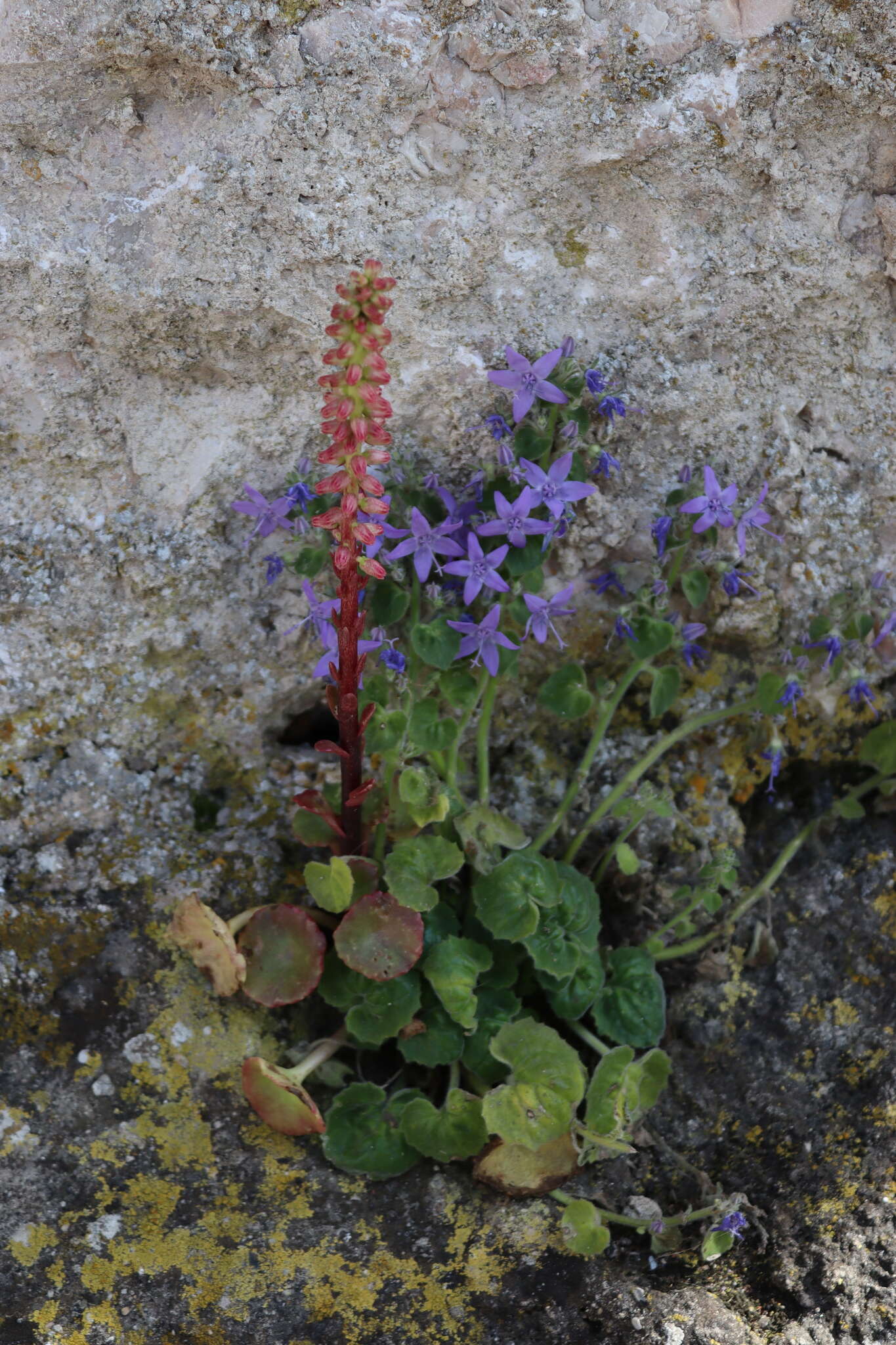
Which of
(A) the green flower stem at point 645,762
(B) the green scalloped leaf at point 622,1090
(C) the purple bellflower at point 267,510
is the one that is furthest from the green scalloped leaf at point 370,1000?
(C) the purple bellflower at point 267,510

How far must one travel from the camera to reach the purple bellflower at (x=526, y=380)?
2152 mm

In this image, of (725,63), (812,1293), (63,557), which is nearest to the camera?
(812,1293)

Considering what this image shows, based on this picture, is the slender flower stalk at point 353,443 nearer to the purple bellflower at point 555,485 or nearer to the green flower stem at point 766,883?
the purple bellflower at point 555,485

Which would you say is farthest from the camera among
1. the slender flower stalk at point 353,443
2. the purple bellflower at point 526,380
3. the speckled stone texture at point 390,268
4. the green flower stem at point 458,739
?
the green flower stem at point 458,739

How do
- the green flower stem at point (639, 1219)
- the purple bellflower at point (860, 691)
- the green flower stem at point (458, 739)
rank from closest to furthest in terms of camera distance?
1. the green flower stem at point (639, 1219)
2. the green flower stem at point (458, 739)
3. the purple bellflower at point (860, 691)

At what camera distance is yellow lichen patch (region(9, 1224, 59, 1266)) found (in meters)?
1.82

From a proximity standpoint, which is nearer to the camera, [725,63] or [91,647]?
[725,63]

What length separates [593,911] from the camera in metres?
2.31

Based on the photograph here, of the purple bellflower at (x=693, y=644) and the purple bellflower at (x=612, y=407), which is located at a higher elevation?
the purple bellflower at (x=612, y=407)

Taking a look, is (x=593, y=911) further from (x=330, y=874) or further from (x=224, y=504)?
(x=224, y=504)

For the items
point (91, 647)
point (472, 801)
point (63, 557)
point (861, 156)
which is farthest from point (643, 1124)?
point (861, 156)

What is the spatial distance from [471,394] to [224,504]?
1.89 ft

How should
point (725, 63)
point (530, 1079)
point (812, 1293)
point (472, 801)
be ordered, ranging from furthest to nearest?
point (472, 801) < point (725, 63) < point (530, 1079) < point (812, 1293)

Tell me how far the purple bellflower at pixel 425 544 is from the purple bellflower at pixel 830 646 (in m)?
0.80
